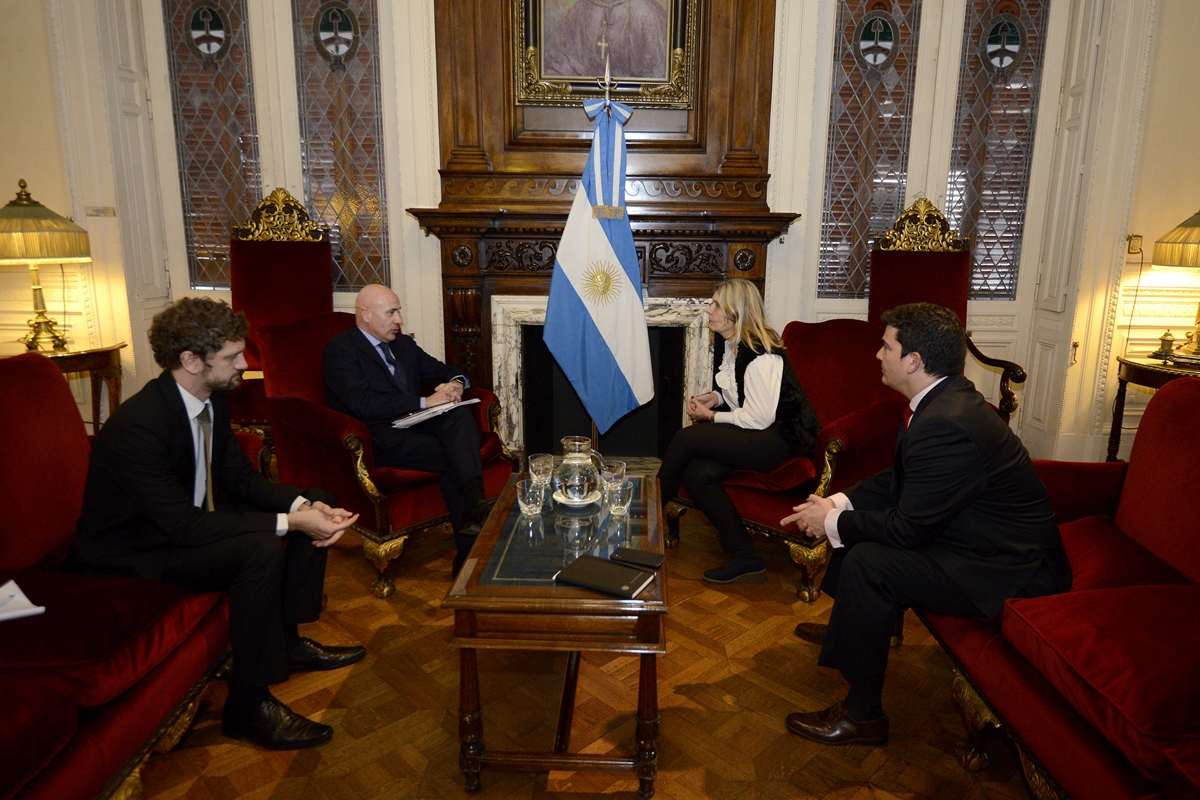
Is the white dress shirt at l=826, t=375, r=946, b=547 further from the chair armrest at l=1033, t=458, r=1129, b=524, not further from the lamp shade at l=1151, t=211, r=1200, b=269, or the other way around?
the lamp shade at l=1151, t=211, r=1200, b=269

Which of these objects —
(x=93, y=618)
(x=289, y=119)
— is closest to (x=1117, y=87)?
(x=289, y=119)

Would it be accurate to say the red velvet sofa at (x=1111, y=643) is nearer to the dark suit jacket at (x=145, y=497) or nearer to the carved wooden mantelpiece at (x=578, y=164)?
the dark suit jacket at (x=145, y=497)

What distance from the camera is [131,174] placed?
401 centimetres

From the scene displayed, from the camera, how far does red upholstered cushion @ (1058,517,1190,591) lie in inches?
75.5

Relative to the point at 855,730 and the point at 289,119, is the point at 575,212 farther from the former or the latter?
the point at 855,730

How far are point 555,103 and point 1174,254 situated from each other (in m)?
3.16

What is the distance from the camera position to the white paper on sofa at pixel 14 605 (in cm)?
162

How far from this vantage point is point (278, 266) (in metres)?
3.99

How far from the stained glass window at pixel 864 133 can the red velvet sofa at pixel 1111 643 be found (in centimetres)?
220

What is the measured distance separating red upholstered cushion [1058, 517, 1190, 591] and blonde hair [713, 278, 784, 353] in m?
1.17

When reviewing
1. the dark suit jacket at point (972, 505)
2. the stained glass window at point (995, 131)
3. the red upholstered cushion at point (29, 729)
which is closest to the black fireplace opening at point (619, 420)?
the stained glass window at point (995, 131)

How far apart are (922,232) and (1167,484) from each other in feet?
7.48

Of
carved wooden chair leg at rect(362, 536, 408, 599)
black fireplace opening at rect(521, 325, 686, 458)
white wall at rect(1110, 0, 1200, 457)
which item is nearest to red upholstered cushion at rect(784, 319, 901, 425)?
black fireplace opening at rect(521, 325, 686, 458)

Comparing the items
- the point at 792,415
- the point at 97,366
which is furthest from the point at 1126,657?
the point at 97,366
